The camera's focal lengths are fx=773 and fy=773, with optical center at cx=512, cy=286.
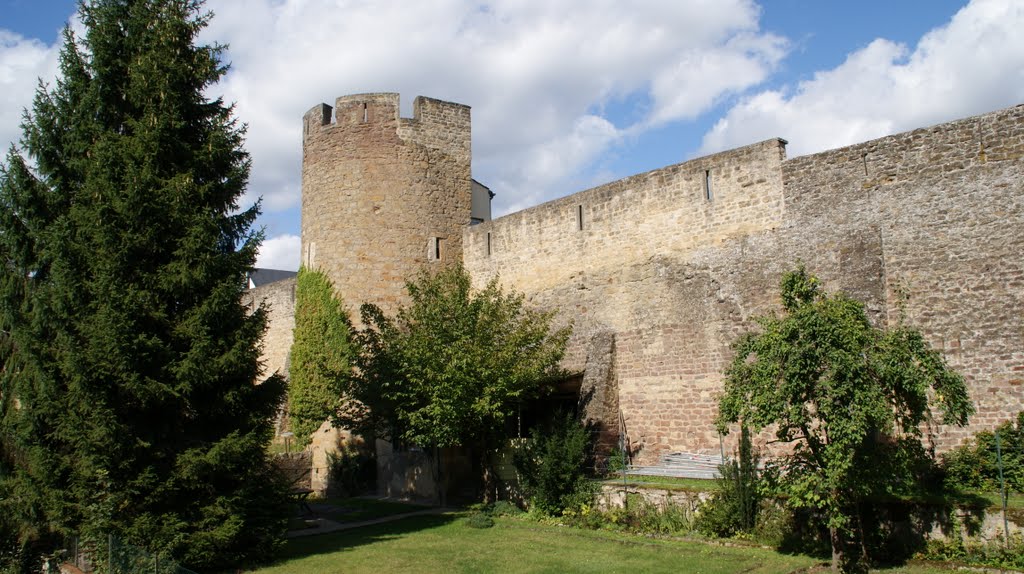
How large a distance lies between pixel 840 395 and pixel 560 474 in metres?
5.89

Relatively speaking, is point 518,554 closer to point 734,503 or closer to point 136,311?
point 734,503

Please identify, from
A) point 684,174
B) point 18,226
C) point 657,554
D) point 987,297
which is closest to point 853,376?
point 657,554

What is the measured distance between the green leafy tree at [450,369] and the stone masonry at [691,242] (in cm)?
221

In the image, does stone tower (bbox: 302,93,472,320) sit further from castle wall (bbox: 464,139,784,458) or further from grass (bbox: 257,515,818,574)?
grass (bbox: 257,515,818,574)

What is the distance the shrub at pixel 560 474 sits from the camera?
42.2 feet

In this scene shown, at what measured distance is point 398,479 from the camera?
17.4m

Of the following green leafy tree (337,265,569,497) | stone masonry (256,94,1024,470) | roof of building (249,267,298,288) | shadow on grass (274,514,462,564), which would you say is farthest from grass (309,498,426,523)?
roof of building (249,267,298,288)

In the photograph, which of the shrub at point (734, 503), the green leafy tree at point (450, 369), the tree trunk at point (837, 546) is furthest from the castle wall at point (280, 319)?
the tree trunk at point (837, 546)

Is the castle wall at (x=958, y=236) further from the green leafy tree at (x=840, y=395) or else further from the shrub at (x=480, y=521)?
the shrub at (x=480, y=521)

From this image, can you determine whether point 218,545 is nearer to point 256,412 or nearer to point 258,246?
point 256,412

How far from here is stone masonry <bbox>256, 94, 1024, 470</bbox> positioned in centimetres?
1118

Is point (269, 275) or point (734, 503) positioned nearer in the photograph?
point (734, 503)

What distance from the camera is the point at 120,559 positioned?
929cm

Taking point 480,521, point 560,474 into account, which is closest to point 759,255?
point 560,474
